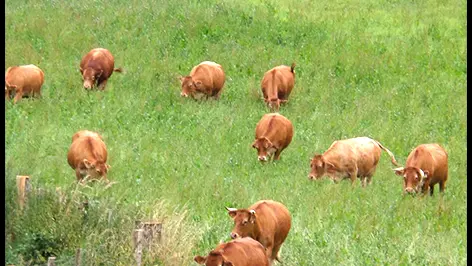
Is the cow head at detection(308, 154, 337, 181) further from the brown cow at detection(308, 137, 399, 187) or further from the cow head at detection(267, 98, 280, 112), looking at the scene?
the cow head at detection(267, 98, 280, 112)

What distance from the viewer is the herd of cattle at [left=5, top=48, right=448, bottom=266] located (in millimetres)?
13461

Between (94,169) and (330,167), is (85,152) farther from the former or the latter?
(330,167)

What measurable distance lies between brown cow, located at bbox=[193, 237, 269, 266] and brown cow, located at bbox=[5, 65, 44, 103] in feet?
43.5

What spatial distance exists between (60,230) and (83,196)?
0.72 meters

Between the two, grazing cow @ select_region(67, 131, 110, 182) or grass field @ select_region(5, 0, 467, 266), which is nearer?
Answer: grass field @ select_region(5, 0, 467, 266)

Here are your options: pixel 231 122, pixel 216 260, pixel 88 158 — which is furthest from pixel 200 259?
pixel 231 122

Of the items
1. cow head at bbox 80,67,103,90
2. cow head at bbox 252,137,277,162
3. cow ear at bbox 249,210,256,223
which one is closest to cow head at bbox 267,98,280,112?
cow head at bbox 80,67,103,90

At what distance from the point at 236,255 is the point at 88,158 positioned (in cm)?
728

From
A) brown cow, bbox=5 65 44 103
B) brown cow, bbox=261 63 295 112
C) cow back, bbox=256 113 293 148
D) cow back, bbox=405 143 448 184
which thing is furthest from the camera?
brown cow, bbox=261 63 295 112

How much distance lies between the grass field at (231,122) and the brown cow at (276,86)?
0.30 meters

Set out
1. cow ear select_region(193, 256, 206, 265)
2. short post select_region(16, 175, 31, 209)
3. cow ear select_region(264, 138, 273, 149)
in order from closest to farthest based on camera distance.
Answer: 1. cow ear select_region(193, 256, 206, 265)
2. short post select_region(16, 175, 31, 209)
3. cow ear select_region(264, 138, 273, 149)

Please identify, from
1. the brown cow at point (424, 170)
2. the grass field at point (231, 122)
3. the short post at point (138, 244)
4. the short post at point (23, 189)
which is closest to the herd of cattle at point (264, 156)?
the brown cow at point (424, 170)

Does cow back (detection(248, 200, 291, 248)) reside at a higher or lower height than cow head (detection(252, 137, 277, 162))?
higher

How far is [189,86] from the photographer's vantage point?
2630 centimetres
